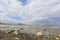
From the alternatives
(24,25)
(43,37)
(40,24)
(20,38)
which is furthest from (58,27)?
(20,38)

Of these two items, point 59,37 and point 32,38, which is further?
point 59,37

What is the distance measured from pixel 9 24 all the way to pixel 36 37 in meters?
3.13

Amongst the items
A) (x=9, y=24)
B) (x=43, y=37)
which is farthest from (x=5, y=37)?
(x=9, y=24)

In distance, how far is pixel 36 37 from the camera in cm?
651

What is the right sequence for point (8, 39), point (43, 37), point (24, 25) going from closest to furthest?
point (8, 39)
point (43, 37)
point (24, 25)

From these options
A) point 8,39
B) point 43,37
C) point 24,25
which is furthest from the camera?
point 24,25

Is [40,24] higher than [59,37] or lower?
higher

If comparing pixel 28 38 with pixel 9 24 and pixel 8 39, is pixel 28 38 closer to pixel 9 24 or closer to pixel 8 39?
pixel 8 39

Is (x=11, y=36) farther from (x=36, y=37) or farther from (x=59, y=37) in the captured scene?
(x=59, y=37)

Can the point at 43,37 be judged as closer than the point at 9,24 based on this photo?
Yes

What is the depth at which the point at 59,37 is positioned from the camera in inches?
270

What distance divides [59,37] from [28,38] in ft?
4.84

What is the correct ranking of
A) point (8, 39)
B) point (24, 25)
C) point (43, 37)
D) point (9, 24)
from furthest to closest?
1. point (24, 25)
2. point (9, 24)
3. point (43, 37)
4. point (8, 39)

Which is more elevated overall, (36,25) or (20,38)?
(36,25)
